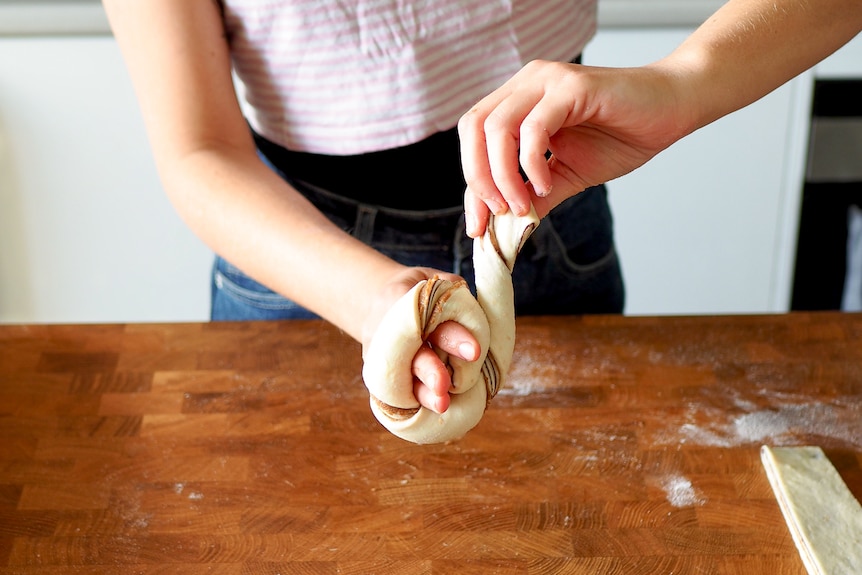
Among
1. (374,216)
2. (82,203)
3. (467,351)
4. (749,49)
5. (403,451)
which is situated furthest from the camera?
(82,203)

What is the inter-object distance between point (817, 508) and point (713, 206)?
103cm

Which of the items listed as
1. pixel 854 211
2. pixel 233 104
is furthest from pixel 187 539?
pixel 854 211

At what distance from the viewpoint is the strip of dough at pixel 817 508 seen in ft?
2.50

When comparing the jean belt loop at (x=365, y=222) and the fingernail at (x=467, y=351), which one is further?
the jean belt loop at (x=365, y=222)

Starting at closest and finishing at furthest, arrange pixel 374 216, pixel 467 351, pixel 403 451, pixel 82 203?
pixel 467 351
pixel 403 451
pixel 374 216
pixel 82 203

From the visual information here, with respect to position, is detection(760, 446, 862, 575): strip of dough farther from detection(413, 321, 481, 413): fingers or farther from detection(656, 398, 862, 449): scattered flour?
detection(413, 321, 481, 413): fingers

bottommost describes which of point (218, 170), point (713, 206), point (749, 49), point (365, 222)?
point (713, 206)

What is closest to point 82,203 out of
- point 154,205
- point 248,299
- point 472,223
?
point 154,205

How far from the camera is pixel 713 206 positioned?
1755 millimetres

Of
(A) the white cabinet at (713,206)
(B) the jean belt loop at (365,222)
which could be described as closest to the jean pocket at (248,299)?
(B) the jean belt loop at (365,222)

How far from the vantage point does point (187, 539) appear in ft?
2.61

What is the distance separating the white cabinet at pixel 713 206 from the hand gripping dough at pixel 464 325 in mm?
1030

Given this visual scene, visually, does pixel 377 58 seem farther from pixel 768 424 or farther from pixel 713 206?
pixel 713 206

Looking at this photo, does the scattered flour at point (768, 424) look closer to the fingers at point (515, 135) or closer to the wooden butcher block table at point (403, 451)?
the wooden butcher block table at point (403, 451)
